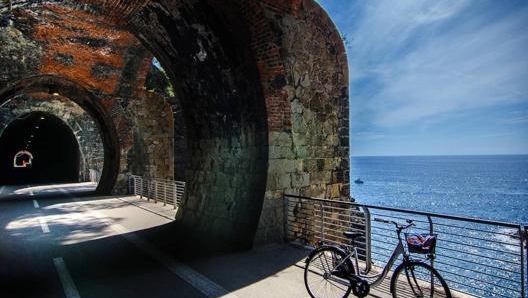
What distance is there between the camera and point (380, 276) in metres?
4.87

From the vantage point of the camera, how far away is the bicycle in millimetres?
4445

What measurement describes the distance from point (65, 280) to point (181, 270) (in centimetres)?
192

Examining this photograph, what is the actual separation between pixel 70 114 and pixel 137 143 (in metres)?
8.96

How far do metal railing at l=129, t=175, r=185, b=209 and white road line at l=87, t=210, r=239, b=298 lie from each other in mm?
4628

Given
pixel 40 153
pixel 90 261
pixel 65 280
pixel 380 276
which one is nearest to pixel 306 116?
pixel 380 276

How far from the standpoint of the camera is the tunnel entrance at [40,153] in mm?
33469

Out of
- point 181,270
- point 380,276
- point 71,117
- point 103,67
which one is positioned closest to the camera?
point 380,276

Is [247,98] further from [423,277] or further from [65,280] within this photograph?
[423,277]

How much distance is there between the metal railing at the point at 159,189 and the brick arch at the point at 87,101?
1.73 metres

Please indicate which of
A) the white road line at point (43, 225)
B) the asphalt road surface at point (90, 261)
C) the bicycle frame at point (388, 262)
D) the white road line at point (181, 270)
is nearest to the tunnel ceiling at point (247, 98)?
the white road line at point (181, 270)

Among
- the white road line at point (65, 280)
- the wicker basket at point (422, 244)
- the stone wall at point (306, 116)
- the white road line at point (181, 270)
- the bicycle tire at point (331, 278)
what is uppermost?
the stone wall at point (306, 116)

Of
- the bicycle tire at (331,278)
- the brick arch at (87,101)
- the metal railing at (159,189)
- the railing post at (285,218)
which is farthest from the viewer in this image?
the brick arch at (87,101)

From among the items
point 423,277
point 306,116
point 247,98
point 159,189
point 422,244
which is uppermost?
point 247,98

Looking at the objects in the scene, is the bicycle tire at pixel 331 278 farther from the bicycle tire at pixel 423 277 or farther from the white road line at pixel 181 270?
the white road line at pixel 181 270
